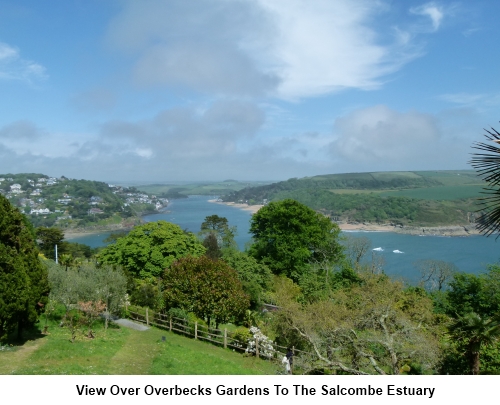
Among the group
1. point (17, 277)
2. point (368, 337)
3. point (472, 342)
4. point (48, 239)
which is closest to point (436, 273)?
point (368, 337)

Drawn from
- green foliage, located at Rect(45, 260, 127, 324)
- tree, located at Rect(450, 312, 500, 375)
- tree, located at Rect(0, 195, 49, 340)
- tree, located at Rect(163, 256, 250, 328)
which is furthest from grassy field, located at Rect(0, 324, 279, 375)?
tree, located at Rect(450, 312, 500, 375)

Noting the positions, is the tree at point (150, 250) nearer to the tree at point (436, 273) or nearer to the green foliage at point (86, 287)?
the green foliage at point (86, 287)

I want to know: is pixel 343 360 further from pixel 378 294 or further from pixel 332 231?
pixel 332 231

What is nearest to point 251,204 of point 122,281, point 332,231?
point 332,231

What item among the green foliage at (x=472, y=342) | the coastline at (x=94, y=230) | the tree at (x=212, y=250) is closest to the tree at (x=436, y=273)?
the green foliage at (x=472, y=342)

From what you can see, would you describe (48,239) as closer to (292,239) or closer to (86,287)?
(292,239)

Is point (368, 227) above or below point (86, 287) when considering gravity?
below
